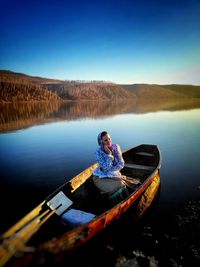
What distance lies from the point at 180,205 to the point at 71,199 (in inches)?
163

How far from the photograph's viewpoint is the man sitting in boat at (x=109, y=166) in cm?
625

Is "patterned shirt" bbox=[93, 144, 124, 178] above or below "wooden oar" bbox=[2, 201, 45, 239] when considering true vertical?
above

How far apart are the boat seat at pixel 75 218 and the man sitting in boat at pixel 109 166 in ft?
3.91

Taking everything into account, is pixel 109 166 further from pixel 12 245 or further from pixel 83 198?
pixel 12 245

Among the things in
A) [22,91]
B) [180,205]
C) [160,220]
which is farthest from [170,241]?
[22,91]

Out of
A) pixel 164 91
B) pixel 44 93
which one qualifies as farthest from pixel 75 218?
pixel 164 91

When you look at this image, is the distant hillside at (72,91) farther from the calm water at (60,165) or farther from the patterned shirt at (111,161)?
the patterned shirt at (111,161)

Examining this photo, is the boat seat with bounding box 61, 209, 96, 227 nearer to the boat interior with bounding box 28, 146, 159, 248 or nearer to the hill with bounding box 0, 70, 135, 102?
the boat interior with bounding box 28, 146, 159, 248

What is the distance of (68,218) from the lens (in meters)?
5.54

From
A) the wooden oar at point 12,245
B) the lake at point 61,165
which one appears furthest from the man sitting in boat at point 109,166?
the wooden oar at point 12,245

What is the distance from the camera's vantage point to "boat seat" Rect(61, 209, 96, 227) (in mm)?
5367

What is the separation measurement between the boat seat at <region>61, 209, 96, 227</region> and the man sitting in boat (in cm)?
119

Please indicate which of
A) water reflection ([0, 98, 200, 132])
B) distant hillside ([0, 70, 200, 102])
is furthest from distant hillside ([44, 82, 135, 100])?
water reflection ([0, 98, 200, 132])

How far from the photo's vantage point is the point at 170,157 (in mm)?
13180
